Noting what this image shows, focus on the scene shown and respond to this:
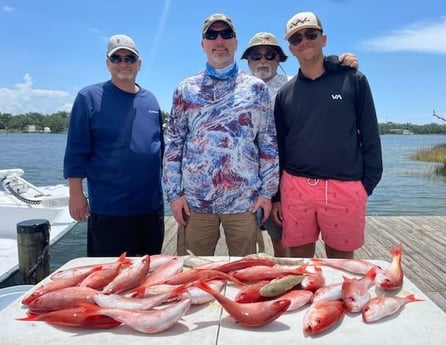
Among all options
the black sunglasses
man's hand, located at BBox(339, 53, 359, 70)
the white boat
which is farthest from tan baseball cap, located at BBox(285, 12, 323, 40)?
the white boat

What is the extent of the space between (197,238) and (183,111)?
0.88 meters

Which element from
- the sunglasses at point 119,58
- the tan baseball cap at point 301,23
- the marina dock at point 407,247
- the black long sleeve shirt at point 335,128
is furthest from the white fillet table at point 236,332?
the marina dock at point 407,247

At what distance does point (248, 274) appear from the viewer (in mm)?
1919

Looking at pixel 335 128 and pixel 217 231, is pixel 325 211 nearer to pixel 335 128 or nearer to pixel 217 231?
pixel 335 128

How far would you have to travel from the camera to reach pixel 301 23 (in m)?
2.82

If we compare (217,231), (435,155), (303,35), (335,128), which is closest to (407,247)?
(335,128)

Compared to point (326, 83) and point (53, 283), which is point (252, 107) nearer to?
point (326, 83)

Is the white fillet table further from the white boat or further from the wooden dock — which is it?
the white boat

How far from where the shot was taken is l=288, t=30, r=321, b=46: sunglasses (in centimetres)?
284

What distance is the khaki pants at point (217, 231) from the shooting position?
2812 mm

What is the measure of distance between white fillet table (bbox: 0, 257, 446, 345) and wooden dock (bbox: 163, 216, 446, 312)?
2.70 meters

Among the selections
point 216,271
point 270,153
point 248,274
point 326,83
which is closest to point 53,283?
point 216,271

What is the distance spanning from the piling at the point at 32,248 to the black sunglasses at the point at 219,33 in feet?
6.72

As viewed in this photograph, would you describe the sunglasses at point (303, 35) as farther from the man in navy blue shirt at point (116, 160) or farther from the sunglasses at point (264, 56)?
the man in navy blue shirt at point (116, 160)
